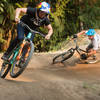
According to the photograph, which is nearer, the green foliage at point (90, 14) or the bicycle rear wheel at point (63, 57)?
the bicycle rear wheel at point (63, 57)

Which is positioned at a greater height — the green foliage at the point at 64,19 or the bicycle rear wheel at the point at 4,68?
the green foliage at the point at 64,19

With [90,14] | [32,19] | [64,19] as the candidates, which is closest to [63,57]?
[32,19]

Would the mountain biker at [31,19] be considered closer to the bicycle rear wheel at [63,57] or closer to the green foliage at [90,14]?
the bicycle rear wheel at [63,57]

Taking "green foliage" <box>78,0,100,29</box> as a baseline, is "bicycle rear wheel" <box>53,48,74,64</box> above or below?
below

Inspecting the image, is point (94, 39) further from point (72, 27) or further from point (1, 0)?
point (72, 27)

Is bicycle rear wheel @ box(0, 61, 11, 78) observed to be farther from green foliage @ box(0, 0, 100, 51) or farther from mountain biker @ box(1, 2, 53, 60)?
green foliage @ box(0, 0, 100, 51)

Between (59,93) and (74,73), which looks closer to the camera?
(59,93)

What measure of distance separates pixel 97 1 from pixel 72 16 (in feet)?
7.42

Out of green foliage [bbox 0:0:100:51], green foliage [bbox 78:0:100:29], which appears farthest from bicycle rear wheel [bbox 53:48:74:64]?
green foliage [bbox 78:0:100:29]

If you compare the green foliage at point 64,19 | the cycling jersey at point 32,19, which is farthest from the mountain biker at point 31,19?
the green foliage at point 64,19

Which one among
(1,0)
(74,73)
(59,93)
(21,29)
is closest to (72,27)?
(1,0)

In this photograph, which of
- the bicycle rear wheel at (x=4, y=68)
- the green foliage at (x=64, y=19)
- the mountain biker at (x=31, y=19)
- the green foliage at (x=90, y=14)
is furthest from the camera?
the green foliage at (x=90, y=14)

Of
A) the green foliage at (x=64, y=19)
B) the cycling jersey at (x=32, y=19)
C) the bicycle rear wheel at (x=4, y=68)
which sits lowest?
the bicycle rear wheel at (x=4, y=68)

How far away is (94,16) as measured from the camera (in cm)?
1434
